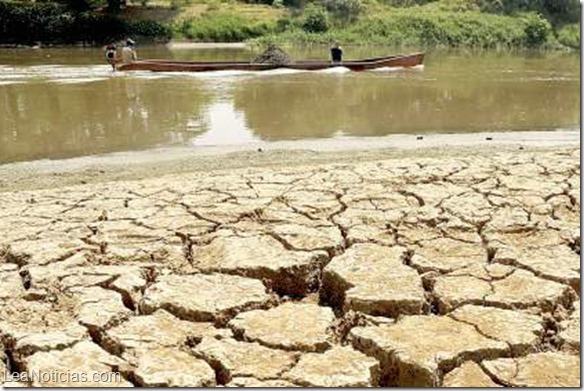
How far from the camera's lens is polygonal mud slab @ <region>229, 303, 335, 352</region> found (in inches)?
141

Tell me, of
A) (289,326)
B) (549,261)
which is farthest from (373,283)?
(549,261)

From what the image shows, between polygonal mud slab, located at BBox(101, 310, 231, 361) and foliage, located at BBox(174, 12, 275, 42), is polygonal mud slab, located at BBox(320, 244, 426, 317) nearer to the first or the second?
polygonal mud slab, located at BBox(101, 310, 231, 361)

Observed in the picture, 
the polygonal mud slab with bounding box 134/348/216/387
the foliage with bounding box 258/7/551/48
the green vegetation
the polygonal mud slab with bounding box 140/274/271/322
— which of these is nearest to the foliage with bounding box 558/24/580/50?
the green vegetation

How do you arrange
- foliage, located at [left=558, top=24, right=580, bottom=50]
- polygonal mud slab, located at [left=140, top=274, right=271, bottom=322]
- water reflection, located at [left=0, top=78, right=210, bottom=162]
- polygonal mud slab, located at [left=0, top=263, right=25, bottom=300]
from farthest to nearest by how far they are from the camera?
foliage, located at [left=558, top=24, right=580, bottom=50] < water reflection, located at [left=0, top=78, right=210, bottom=162] < polygonal mud slab, located at [left=0, top=263, right=25, bottom=300] < polygonal mud slab, located at [left=140, top=274, right=271, bottom=322]

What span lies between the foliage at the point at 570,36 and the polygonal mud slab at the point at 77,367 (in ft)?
103

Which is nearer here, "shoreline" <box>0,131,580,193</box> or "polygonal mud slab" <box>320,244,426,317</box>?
"polygonal mud slab" <box>320,244,426,317</box>

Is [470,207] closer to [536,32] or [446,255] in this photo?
[446,255]

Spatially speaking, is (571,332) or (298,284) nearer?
(571,332)

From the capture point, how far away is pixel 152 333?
368 cm

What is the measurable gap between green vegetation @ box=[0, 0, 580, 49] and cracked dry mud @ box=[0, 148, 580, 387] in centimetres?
2666

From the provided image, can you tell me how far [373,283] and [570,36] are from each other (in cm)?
3200

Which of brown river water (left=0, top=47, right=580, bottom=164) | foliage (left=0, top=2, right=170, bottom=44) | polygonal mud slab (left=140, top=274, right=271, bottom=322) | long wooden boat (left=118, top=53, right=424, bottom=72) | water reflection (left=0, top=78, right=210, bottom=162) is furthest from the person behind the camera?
foliage (left=0, top=2, right=170, bottom=44)

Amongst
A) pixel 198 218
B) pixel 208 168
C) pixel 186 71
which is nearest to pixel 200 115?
pixel 208 168

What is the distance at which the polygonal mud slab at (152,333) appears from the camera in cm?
354
